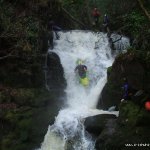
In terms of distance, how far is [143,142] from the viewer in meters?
11.2

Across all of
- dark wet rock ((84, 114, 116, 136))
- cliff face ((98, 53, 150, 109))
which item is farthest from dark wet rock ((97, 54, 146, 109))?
dark wet rock ((84, 114, 116, 136))

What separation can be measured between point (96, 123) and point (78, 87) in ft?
17.6

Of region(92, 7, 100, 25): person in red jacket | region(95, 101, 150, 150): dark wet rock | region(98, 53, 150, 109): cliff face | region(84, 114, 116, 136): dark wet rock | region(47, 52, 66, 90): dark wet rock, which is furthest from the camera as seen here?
region(92, 7, 100, 25): person in red jacket

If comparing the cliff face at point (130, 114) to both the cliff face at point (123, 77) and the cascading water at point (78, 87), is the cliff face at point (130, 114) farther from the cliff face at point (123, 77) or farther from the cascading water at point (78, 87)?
the cascading water at point (78, 87)

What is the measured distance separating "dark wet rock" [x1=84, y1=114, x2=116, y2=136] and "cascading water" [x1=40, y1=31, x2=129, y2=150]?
0.29 meters

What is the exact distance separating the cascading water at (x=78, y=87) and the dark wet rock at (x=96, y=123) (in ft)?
0.94

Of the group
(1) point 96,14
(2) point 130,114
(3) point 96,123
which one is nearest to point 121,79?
(3) point 96,123

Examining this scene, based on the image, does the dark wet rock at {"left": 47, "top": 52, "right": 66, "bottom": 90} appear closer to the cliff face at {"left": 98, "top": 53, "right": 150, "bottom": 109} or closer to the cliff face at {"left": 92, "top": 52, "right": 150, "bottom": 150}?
the cliff face at {"left": 98, "top": 53, "right": 150, "bottom": 109}

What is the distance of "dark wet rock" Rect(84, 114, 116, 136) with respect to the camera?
13.1 m

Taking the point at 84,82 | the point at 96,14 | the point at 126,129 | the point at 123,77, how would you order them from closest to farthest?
the point at 126,129 → the point at 123,77 → the point at 84,82 → the point at 96,14

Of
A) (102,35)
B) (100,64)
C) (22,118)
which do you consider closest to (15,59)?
(22,118)

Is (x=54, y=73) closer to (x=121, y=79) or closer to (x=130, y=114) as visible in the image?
(x=121, y=79)

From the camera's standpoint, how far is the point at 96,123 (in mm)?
13297

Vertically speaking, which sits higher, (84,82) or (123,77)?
(123,77)
